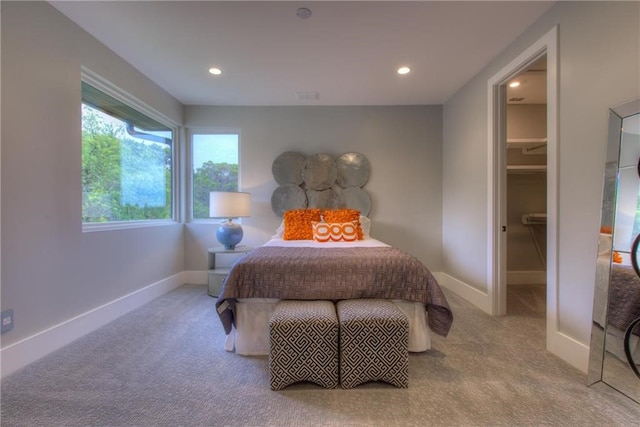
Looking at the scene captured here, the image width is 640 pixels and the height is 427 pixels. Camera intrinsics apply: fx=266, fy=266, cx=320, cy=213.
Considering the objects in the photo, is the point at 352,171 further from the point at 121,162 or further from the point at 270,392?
the point at 270,392

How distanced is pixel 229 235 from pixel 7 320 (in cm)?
185

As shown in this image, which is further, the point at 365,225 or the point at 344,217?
the point at 365,225

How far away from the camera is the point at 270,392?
152cm

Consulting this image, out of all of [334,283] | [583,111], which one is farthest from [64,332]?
[583,111]

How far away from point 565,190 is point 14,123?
3676mm

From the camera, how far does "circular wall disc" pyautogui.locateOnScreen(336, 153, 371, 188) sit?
3.73 meters

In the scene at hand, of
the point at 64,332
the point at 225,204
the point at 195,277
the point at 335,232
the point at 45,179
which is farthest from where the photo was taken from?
the point at 195,277

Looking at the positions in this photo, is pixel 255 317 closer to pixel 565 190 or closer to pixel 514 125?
pixel 565 190

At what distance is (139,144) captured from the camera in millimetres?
3059

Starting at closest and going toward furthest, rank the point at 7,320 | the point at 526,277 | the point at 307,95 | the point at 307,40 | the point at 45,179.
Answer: the point at 7,320
the point at 45,179
the point at 307,40
the point at 307,95
the point at 526,277

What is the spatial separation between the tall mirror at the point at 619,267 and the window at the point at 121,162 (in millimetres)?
3789

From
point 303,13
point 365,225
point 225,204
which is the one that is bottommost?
point 365,225

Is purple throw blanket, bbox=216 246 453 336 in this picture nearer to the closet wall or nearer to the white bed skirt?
the white bed skirt

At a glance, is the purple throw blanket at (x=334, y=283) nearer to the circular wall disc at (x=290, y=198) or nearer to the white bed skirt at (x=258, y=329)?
the white bed skirt at (x=258, y=329)
